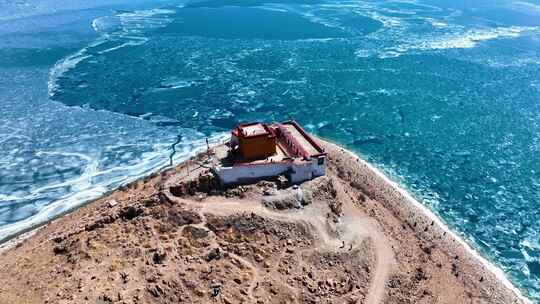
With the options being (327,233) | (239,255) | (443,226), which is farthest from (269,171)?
(443,226)

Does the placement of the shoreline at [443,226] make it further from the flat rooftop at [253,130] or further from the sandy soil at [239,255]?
the flat rooftop at [253,130]

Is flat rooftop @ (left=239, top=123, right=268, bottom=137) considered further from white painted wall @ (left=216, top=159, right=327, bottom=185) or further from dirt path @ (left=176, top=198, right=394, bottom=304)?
dirt path @ (left=176, top=198, right=394, bottom=304)

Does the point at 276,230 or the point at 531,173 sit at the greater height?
the point at 276,230

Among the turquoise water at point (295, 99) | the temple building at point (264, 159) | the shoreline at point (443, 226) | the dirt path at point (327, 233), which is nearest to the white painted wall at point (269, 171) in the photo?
the temple building at point (264, 159)

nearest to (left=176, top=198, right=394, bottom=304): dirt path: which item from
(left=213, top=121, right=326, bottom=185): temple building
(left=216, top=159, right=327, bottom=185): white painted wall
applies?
(left=216, top=159, right=327, bottom=185): white painted wall

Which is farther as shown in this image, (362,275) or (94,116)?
(94,116)

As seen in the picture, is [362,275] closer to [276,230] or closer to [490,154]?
[276,230]

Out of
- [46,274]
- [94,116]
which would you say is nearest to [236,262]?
[46,274]
